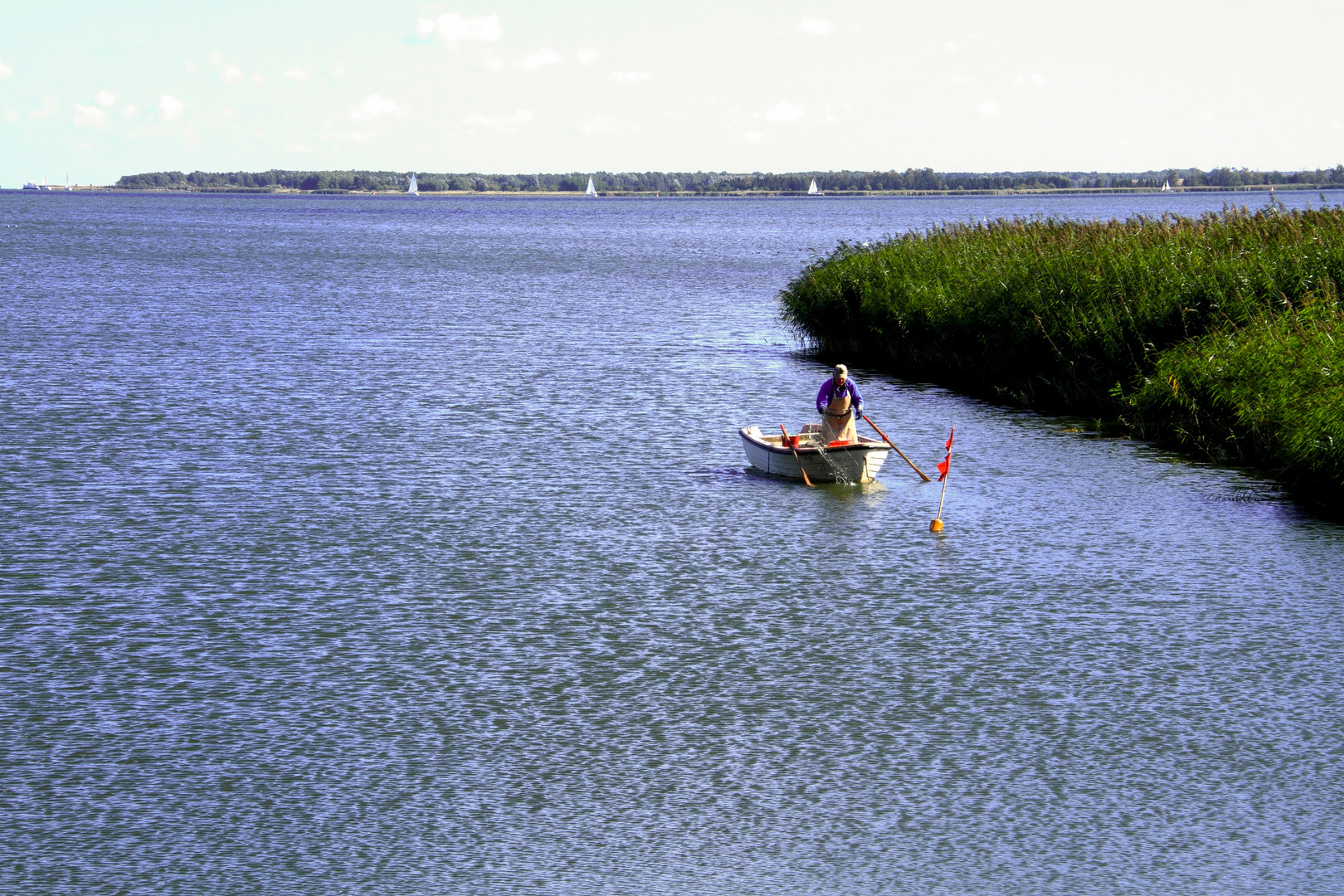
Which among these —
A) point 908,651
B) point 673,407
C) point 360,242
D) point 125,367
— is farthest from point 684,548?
point 360,242

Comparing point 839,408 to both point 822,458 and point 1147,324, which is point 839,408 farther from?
point 1147,324

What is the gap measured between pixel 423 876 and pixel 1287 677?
28.2ft

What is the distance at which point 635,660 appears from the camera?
13.6 m

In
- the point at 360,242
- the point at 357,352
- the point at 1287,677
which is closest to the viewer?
the point at 1287,677

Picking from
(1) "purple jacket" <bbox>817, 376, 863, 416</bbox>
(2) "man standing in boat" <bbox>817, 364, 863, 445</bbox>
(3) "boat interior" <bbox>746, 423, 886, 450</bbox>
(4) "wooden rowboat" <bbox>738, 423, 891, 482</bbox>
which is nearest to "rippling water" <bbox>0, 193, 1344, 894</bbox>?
(4) "wooden rowboat" <bbox>738, 423, 891, 482</bbox>

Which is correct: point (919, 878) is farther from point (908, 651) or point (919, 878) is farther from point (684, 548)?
point (684, 548)

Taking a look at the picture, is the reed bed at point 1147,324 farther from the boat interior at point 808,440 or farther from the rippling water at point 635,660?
the boat interior at point 808,440

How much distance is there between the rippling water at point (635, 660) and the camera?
966cm

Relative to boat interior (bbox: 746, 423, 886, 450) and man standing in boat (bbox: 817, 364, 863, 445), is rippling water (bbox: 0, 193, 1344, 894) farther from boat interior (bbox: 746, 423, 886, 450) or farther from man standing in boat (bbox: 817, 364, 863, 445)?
man standing in boat (bbox: 817, 364, 863, 445)

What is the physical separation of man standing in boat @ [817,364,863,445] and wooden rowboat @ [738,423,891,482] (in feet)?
0.75

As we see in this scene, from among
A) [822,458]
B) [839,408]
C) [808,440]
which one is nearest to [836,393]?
[839,408]

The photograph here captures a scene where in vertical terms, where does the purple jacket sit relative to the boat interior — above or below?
above

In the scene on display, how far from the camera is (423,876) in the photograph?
30.2ft

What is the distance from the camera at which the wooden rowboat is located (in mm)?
22375
